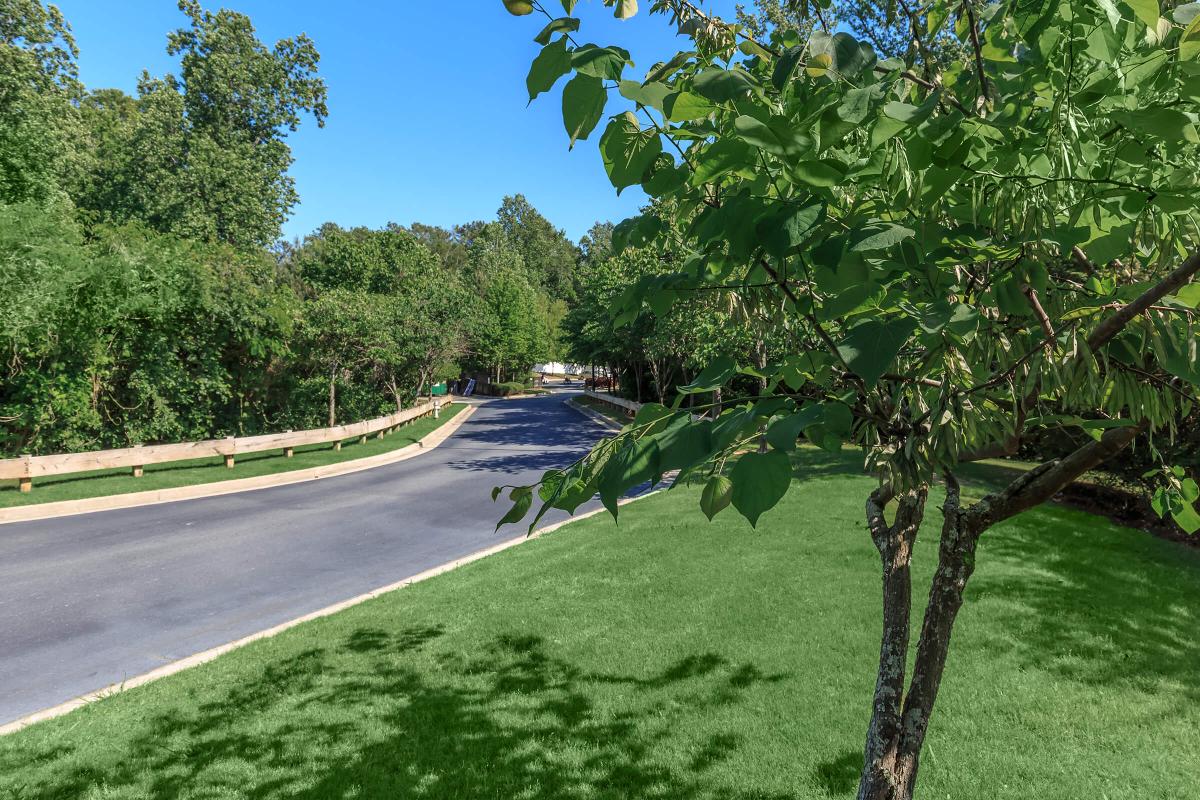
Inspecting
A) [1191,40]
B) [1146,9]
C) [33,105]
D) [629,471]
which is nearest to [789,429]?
[629,471]

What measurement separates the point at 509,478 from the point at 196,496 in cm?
803

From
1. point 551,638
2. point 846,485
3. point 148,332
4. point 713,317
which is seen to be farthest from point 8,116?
point 846,485

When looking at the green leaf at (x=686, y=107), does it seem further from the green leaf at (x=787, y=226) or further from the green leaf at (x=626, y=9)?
the green leaf at (x=626, y=9)

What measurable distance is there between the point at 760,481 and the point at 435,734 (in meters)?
5.49

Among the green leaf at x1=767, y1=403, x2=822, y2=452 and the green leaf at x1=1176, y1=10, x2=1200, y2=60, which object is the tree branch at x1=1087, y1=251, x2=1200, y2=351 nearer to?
the green leaf at x1=1176, y1=10, x2=1200, y2=60

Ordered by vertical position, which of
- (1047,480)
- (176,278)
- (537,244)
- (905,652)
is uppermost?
(537,244)

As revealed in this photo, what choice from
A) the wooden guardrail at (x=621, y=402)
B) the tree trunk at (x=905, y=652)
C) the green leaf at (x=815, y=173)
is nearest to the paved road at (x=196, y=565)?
the tree trunk at (x=905, y=652)

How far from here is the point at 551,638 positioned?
7.77 metres

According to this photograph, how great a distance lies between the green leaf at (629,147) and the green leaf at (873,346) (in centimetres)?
72

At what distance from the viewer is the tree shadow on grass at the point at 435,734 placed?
4.97 metres

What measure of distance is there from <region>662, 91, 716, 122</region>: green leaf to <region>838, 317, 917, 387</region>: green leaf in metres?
0.64

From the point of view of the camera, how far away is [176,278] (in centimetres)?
2036

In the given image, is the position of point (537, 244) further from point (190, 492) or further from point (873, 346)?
point (873, 346)

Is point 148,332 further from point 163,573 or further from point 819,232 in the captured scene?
point 819,232
